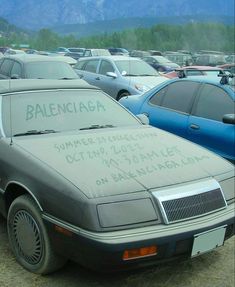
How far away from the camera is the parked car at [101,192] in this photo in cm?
297

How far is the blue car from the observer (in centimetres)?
538

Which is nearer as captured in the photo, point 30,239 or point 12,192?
point 30,239

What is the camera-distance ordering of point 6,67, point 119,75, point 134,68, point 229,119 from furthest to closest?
point 134,68, point 119,75, point 6,67, point 229,119

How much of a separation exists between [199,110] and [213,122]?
1.07 ft

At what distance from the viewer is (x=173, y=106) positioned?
6.17 metres

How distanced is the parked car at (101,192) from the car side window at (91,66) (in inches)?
348

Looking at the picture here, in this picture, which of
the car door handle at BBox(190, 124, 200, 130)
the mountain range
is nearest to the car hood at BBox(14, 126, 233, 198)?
the car door handle at BBox(190, 124, 200, 130)

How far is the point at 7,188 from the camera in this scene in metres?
3.62

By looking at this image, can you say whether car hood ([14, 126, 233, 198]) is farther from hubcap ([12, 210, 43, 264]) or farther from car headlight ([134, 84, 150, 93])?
car headlight ([134, 84, 150, 93])

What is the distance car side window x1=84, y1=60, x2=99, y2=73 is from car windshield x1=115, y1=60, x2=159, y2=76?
85 cm

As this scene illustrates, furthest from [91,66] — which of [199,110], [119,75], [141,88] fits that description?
[199,110]

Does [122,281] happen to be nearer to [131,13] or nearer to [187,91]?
[187,91]

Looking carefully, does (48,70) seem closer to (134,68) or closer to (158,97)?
(134,68)

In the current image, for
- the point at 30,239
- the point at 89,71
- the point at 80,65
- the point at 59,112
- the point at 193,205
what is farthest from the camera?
the point at 80,65
